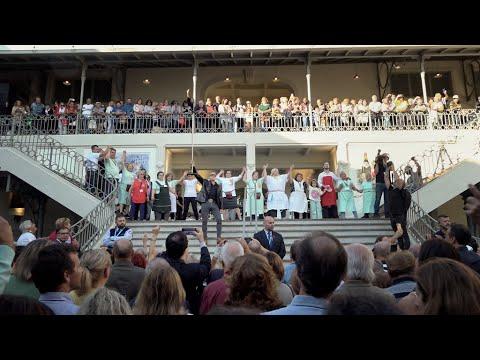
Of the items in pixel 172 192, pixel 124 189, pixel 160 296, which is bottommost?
pixel 160 296

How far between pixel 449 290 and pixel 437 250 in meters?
1.47

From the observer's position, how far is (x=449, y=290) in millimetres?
2471

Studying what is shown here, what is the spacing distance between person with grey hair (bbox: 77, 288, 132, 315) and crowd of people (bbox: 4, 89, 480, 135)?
52.0 feet

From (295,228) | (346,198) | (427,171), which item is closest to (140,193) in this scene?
(295,228)

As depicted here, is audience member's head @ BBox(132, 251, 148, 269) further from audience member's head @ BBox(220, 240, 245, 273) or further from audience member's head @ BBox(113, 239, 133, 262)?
audience member's head @ BBox(220, 240, 245, 273)

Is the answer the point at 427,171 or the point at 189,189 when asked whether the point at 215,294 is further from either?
the point at 427,171

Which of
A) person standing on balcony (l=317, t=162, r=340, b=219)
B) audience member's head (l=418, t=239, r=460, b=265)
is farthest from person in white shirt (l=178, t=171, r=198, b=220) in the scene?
audience member's head (l=418, t=239, r=460, b=265)

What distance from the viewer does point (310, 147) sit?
18578 mm

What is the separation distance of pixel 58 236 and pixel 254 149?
1162 cm

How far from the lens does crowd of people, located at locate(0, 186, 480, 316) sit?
2.43 m

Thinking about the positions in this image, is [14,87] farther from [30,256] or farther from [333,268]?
[333,268]

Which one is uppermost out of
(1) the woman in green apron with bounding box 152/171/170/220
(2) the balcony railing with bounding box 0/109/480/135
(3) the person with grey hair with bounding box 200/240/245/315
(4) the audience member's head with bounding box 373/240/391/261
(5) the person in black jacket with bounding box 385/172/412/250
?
(2) the balcony railing with bounding box 0/109/480/135

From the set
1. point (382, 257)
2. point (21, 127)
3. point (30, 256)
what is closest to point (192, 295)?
point (30, 256)

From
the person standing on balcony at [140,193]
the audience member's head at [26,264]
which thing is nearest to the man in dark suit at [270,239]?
the audience member's head at [26,264]
